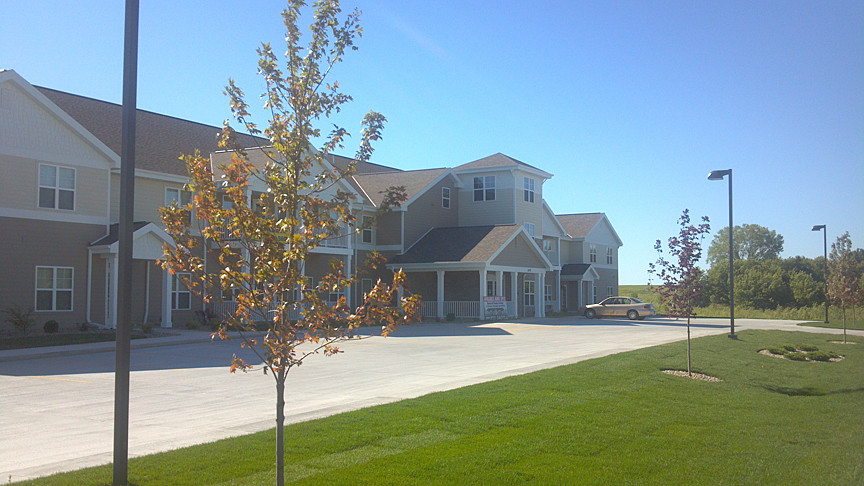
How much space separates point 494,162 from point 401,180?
660 cm

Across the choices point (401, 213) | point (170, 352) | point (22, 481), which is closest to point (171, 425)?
point (22, 481)

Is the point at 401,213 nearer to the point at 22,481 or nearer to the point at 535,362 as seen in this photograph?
the point at 535,362

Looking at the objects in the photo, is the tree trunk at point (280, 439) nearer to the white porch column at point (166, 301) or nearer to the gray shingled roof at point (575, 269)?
the white porch column at point (166, 301)

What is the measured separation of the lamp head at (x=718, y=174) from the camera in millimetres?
23980

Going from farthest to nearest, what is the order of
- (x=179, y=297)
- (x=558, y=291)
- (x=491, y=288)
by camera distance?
(x=558, y=291) < (x=491, y=288) < (x=179, y=297)

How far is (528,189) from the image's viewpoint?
47344 millimetres

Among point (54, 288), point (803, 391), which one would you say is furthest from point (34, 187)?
point (803, 391)

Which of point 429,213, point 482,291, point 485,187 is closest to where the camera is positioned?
point 482,291

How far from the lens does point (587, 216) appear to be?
6281cm

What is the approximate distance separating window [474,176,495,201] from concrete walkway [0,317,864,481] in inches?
845

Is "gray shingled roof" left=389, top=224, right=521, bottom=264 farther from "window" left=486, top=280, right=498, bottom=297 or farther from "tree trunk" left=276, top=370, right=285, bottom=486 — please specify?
"tree trunk" left=276, top=370, right=285, bottom=486

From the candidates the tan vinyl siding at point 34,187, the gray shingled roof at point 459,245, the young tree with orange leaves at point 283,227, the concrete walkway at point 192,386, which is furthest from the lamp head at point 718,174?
the tan vinyl siding at point 34,187

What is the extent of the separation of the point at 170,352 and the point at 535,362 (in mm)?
10465

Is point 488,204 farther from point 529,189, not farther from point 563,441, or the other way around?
point 563,441
